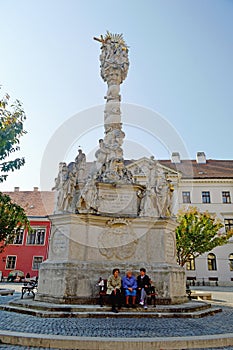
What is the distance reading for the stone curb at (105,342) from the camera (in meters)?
4.71

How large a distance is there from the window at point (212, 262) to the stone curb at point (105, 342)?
30.9 m

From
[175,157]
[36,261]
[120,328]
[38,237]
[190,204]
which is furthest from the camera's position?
[175,157]

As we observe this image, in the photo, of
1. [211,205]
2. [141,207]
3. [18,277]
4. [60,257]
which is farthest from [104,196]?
[211,205]

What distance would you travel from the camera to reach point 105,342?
15.5ft

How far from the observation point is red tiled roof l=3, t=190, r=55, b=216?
34.1 metres

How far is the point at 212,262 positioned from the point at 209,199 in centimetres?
736

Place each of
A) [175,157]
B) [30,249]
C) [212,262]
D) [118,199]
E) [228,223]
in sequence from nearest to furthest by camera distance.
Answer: [118,199], [30,249], [212,262], [228,223], [175,157]

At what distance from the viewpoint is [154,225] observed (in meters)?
9.84

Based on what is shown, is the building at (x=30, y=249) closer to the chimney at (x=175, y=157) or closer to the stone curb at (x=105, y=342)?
the chimney at (x=175, y=157)

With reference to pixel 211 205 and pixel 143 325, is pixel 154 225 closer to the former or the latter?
pixel 143 325

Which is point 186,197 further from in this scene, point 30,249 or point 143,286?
point 143,286

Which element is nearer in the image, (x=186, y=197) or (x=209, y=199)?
(x=209, y=199)

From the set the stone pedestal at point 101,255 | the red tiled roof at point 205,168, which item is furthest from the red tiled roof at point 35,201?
the stone pedestal at point 101,255

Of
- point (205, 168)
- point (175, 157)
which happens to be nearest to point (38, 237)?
point (175, 157)
